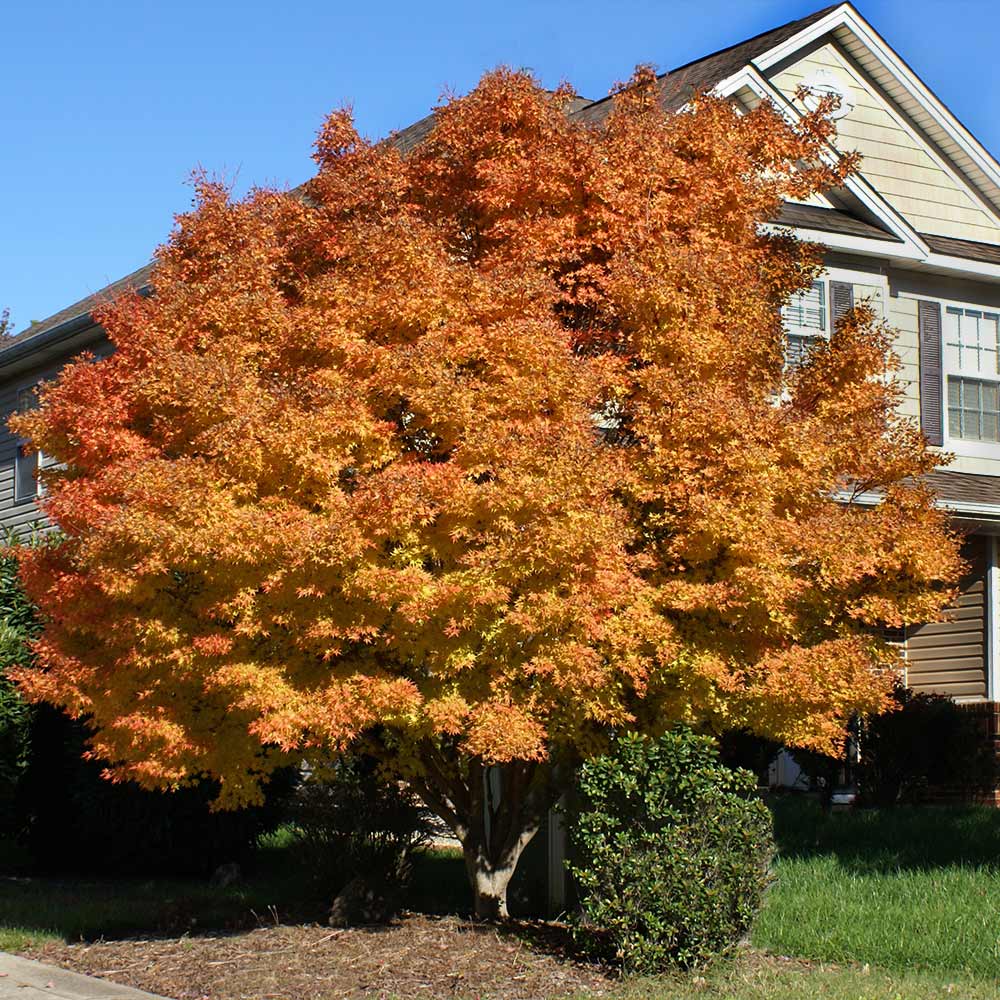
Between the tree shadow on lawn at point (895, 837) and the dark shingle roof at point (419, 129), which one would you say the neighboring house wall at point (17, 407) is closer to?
the dark shingle roof at point (419, 129)

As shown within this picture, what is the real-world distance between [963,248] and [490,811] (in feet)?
34.4

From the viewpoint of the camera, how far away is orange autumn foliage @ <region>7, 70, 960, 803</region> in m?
8.32

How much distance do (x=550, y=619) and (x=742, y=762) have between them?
8.56 m

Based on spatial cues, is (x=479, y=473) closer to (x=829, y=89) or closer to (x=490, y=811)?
(x=490, y=811)

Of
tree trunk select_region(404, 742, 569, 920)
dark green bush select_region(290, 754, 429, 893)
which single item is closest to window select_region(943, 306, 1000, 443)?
tree trunk select_region(404, 742, 569, 920)

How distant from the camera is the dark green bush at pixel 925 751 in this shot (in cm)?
1495

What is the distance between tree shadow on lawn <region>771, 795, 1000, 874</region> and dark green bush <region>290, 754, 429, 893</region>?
3264 millimetres

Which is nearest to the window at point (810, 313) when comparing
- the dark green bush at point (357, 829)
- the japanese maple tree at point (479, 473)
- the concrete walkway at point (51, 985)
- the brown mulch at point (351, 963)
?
the japanese maple tree at point (479, 473)

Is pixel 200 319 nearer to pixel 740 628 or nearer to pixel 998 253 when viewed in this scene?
pixel 740 628

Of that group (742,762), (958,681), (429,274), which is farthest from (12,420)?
(958,681)

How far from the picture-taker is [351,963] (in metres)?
9.39

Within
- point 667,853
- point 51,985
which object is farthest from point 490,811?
point 51,985

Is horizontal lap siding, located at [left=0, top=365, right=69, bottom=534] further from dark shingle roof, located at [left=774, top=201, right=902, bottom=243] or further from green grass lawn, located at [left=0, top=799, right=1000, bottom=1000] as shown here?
dark shingle roof, located at [left=774, top=201, right=902, bottom=243]

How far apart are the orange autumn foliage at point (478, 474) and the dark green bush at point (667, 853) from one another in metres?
0.32
